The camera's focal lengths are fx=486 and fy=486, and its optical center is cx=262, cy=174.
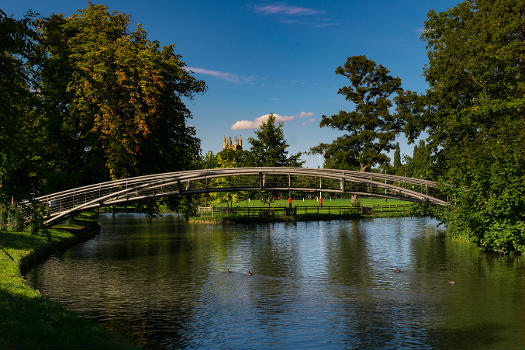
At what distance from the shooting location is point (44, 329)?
474 inches

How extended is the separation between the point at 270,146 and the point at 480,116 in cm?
3541

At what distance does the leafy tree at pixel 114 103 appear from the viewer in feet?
127

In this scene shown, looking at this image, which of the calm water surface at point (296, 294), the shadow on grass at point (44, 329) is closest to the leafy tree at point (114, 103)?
the calm water surface at point (296, 294)

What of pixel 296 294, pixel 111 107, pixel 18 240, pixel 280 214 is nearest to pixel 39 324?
pixel 296 294

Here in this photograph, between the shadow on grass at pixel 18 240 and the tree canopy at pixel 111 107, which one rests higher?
the tree canopy at pixel 111 107

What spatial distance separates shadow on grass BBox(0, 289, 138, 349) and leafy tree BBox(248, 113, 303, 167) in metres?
55.5

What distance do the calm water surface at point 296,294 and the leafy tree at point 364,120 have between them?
36.3 meters

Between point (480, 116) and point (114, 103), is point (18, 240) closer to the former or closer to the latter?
point (114, 103)

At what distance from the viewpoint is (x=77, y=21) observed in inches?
1668

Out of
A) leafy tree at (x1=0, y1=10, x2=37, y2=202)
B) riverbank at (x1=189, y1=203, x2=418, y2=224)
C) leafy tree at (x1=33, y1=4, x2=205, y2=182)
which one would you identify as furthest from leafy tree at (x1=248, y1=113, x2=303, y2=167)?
leafy tree at (x1=0, y1=10, x2=37, y2=202)

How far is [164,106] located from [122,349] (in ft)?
109

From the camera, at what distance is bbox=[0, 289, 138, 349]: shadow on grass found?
10945mm

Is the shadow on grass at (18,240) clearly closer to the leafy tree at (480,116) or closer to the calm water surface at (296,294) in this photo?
the calm water surface at (296,294)

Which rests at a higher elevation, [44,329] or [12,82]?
[12,82]
